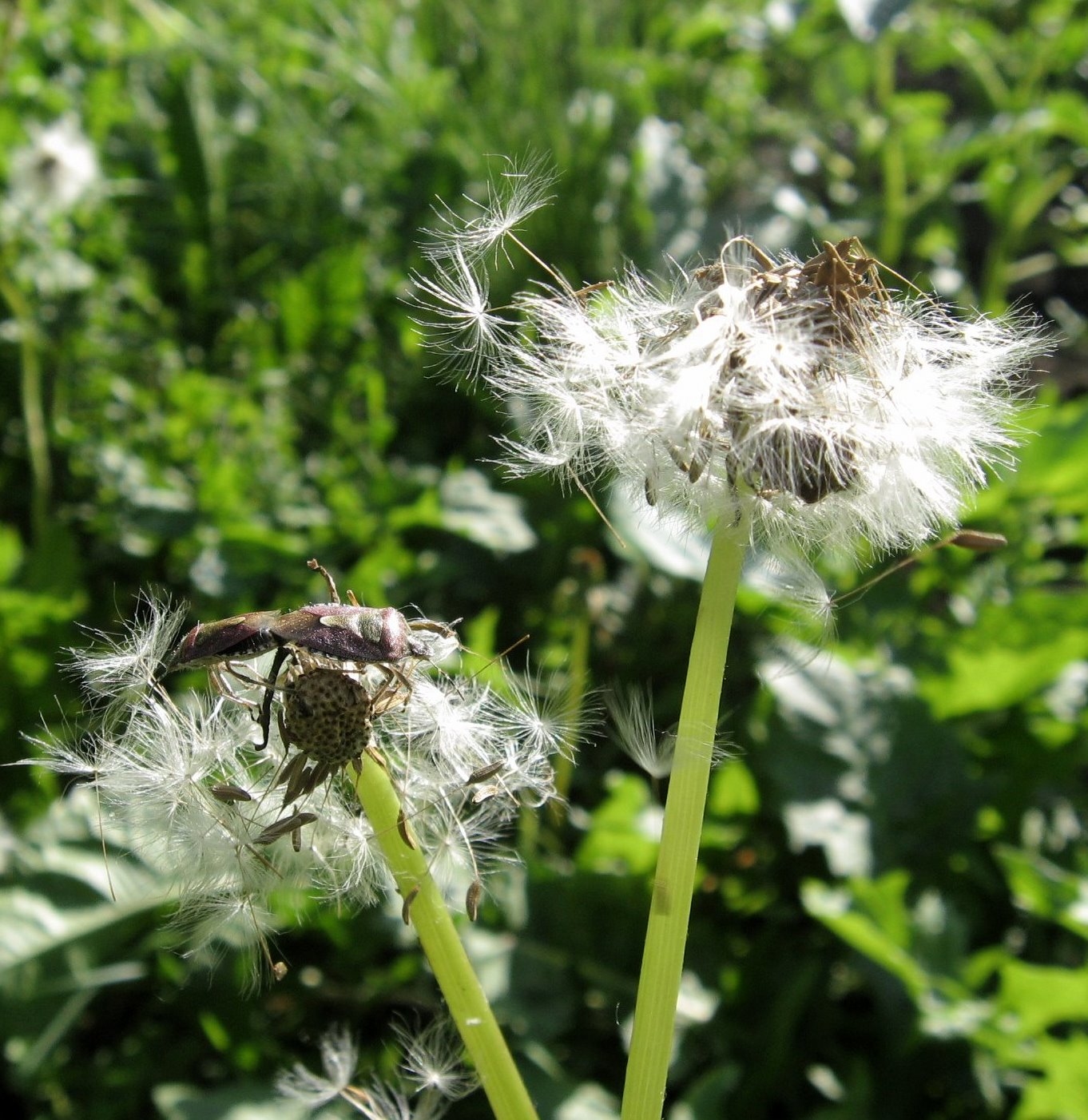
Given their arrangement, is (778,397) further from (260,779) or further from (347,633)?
(260,779)

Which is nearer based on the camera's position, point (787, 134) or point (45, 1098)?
point (45, 1098)

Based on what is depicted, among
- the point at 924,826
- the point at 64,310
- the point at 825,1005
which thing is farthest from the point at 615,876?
the point at 64,310

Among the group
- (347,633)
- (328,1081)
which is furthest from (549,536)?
(347,633)

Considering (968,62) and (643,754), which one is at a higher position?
(643,754)

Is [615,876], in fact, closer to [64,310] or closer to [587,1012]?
[587,1012]

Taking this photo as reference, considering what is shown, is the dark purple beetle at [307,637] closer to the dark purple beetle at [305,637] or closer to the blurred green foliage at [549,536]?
the dark purple beetle at [305,637]

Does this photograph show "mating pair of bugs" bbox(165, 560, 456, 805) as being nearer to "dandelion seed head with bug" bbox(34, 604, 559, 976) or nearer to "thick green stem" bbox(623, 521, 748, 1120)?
"dandelion seed head with bug" bbox(34, 604, 559, 976)

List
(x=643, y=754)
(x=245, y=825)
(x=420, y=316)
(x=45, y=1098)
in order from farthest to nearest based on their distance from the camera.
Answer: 1. (x=420, y=316)
2. (x=45, y=1098)
3. (x=643, y=754)
4. (x=245, y=825)

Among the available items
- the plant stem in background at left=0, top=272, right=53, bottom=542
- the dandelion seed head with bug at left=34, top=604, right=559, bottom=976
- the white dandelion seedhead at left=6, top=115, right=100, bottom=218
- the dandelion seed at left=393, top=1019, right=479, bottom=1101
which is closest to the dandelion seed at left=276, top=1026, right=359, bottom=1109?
the dandelion seed at left=393, top=1019, right=479, bottom=1101
